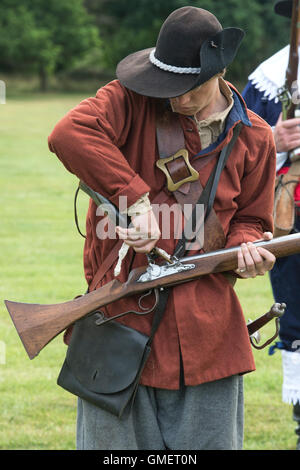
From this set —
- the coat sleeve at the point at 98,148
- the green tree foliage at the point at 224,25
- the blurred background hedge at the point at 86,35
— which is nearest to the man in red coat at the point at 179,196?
the coat sleeve at the point at 98,148

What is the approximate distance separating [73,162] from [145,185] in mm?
287

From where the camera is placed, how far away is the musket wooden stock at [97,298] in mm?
3148

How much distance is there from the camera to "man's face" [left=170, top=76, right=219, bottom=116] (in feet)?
10.0

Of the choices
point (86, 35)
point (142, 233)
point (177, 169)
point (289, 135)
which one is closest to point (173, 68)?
point (177, 169)

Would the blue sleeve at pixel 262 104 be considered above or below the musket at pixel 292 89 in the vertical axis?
below

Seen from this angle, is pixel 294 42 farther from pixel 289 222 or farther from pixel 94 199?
pixel 94 199

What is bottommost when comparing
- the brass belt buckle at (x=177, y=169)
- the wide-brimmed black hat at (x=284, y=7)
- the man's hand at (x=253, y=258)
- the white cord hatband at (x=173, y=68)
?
the man's hand at (x=253, y=258)

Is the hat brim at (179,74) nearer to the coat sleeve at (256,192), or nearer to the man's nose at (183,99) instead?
the man's nose at (183,99)

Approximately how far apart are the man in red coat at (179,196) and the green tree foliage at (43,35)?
159 ft

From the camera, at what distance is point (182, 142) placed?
314 centimetres

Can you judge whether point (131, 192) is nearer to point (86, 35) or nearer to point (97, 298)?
point (97, 298)

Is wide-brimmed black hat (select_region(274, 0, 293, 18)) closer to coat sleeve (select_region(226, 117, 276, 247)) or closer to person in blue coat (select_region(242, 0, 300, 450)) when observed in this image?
person in blue coat (select_region(242, 0, 300, 450))

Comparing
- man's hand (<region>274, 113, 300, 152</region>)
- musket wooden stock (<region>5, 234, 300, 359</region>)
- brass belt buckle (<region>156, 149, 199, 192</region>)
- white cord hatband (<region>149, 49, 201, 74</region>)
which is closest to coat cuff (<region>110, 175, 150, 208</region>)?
brass belt buckle (<region>156, 149, 199, 192</region>)
